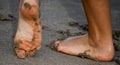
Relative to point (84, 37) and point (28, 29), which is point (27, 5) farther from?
point (84, 37)

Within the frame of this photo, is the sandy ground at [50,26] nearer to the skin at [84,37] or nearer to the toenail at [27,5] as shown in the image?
the skin at [84,37]

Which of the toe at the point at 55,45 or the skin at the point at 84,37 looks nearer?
the skin at the point at 84,37

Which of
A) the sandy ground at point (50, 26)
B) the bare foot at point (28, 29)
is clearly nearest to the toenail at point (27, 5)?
the bare foot at point (28, 29)

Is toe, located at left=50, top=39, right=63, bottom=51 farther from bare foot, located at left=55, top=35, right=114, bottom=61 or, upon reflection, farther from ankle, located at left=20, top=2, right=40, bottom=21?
ankle, located at left=20, top=2, right=40, bottom=21

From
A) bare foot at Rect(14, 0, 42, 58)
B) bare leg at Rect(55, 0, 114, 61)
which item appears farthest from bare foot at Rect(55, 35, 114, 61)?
bare foot at Rect(14, 0, 42, 58)

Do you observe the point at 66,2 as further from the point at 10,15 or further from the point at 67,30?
the point at 67,30

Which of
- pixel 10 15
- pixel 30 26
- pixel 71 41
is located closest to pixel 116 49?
pixel 71 41
